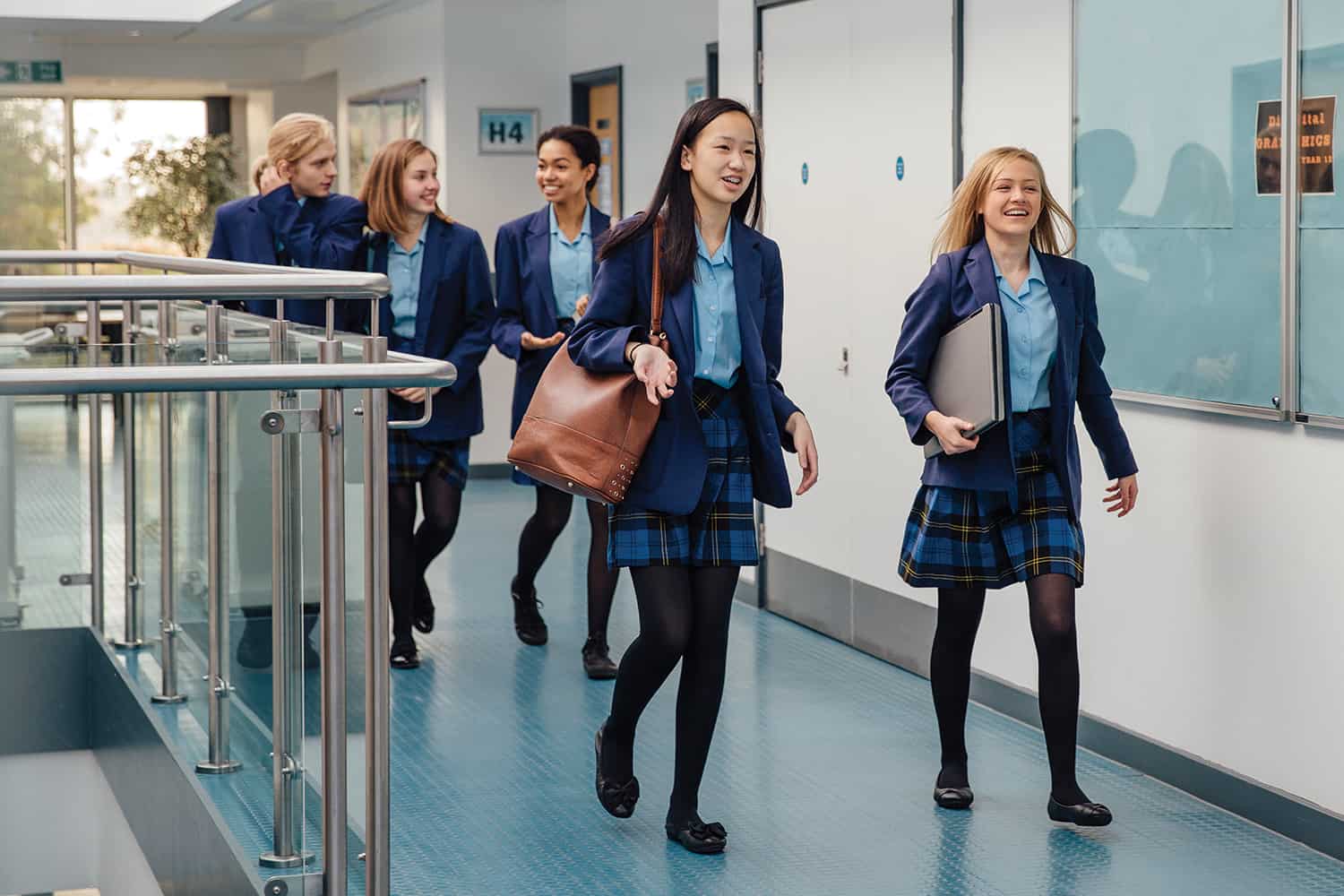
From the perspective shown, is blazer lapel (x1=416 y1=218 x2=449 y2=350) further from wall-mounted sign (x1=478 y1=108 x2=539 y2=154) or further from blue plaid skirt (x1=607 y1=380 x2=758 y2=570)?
wall-mounted sign (x1=478 y1=108 x2=539 y2=154)

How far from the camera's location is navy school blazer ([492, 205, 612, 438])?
19.6 feet

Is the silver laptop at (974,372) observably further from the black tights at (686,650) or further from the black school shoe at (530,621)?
the black school shoe at (530,621)

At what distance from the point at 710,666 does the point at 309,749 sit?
111cm

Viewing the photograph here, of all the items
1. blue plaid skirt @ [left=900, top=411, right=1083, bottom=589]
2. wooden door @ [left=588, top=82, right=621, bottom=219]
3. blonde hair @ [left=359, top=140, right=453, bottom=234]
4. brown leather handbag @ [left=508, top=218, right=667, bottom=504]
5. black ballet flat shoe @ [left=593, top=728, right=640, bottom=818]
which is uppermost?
wooden door @ [left=588, top=82, right=621, bottom=219]

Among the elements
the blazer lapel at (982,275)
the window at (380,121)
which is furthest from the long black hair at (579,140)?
the window at (380,121)

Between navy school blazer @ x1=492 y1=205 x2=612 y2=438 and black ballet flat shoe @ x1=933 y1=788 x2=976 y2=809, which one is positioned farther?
navy school blazer @ x1=492 y1=205 x2=612 y2=438

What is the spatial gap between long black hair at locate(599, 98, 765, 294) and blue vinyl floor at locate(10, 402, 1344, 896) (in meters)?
1.23

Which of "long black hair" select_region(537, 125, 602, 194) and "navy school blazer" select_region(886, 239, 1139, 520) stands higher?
"long black hair" select_region(537, 125, 602, 194)

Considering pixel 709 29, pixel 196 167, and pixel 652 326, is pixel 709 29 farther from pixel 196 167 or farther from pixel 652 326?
pixel 196 167

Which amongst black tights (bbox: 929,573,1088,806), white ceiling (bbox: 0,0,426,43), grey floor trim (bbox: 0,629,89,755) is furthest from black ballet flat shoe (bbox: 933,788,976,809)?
white ceiling (bbox: 0,0,426,43)

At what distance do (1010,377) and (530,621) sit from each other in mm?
2703

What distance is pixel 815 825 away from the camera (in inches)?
171

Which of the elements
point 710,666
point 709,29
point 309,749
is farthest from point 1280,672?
point 709,29

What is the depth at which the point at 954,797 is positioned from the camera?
444 cm
